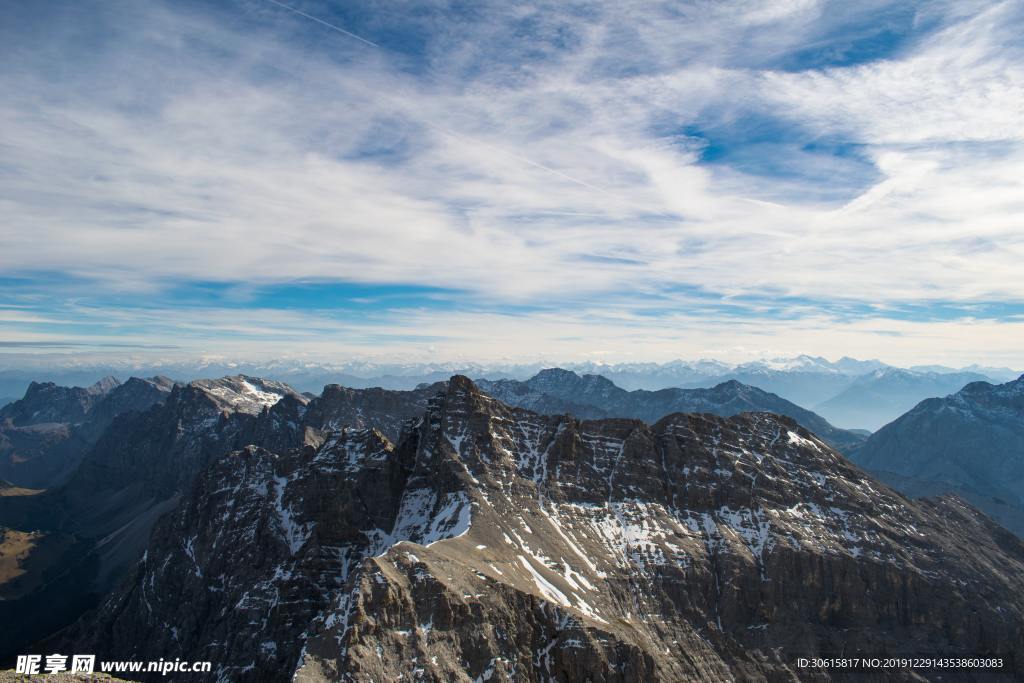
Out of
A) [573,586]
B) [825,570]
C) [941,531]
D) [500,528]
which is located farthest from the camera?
[941,531]

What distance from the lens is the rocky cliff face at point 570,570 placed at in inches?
4336

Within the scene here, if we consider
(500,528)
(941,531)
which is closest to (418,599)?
(500,528)

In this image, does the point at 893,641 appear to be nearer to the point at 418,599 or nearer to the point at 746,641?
the point at 746,641

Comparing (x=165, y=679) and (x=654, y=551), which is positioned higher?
(x=654, y=551)

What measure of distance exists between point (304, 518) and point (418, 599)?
9279 cm

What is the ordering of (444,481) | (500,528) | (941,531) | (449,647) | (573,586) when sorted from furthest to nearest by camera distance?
(941,531), (444,481), (500,528), (573,586), (449,647)

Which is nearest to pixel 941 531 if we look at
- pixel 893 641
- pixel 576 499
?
pixel 893 641

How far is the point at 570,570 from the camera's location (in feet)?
485

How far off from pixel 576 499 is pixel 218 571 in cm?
11701

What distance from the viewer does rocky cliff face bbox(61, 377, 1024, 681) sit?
110125 millimetres

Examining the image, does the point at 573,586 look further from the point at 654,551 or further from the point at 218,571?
the point at 218,571

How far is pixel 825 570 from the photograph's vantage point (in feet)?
538

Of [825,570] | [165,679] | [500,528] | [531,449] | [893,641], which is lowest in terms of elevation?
[165,679]

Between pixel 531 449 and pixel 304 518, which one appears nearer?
pixel 304 518
